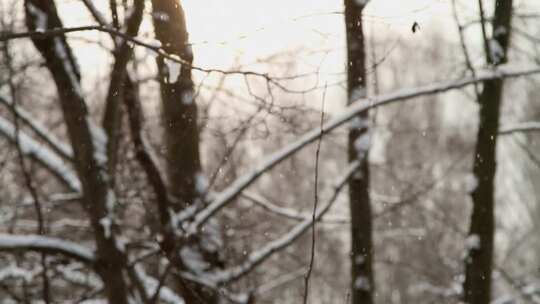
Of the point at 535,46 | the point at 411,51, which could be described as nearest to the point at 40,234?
the point at 535,46

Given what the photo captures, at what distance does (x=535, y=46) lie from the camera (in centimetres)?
424

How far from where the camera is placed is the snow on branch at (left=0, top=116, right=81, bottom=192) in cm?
387

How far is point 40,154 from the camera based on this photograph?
3.96m

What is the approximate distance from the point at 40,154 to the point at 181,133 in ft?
3.06

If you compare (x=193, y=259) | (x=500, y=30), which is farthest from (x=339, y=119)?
(x=193, y=259)

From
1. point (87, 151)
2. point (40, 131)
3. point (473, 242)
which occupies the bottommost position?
point (473, 242)

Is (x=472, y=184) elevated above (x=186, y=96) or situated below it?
below

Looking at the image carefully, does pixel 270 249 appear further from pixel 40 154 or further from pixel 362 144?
pixel 40 154

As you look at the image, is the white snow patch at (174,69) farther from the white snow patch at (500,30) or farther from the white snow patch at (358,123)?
the white snow patch at (500,30)

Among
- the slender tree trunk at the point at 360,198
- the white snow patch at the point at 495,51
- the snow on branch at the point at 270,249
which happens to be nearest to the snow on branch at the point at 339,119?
the white snow patch at the point at 495,51

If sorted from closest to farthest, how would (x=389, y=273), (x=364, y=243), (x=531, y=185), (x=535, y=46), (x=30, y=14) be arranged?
1. (x=30, y=14)
2. (x=535, y=46)
3. (x=364, y=243)
4. (x=531, y=185)
5. (x=389, y=273)

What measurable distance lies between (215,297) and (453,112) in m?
20.9

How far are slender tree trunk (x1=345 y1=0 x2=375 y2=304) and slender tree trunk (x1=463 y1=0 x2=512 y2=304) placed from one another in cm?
87

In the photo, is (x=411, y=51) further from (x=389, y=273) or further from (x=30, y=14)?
(x=30, y=14)
